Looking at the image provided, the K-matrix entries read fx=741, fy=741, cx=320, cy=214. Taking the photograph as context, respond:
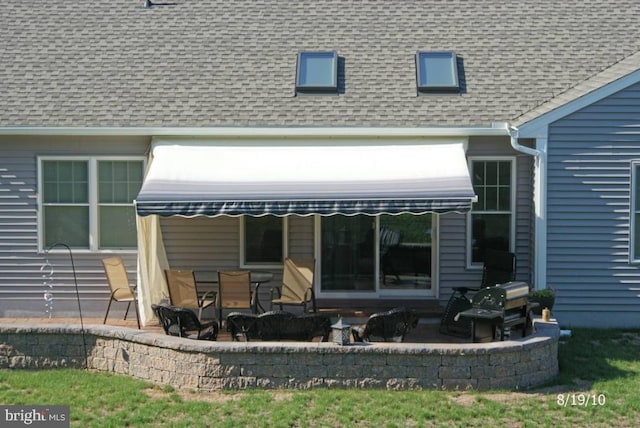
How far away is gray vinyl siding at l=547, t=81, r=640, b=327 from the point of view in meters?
13.0

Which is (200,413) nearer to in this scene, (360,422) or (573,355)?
(360,422)

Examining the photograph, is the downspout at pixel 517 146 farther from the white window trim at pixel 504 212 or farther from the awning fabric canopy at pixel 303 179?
the awning fabric canopy at pixel 303 179

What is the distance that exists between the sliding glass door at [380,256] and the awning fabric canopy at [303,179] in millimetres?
1656

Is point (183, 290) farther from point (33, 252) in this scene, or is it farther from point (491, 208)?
point (491, 208)

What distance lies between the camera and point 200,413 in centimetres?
911

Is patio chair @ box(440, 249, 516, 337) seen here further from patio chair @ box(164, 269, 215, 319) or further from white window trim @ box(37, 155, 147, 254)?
white window trim @ box(37, 155, 147, 254)

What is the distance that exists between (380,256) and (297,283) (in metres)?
1.94

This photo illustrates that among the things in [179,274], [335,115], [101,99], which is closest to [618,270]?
[335,115]

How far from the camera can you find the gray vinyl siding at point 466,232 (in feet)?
45.1

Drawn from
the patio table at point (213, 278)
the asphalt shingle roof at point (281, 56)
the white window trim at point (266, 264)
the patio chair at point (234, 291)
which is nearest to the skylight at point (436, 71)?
the asphalt shingle roof at point (281, 56)

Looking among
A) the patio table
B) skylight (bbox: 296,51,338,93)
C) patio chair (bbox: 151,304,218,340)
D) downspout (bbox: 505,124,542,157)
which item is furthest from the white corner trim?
patio chair (bbox: 151,304,218,340)

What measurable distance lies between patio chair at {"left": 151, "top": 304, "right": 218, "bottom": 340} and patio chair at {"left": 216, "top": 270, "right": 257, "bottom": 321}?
40.5 inches
